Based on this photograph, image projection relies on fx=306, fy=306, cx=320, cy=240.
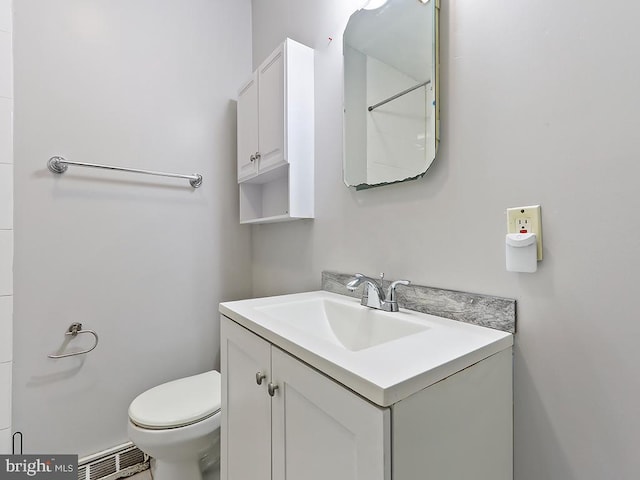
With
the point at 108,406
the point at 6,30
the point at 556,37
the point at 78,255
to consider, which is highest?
the point at 6,30

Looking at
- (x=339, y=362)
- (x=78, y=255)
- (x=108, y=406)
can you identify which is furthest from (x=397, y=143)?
(x=108, y=406)

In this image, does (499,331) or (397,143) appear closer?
(499,331)

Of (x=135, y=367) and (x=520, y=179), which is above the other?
(x=520, y=179)

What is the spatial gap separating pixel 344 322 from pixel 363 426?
56 centimetres

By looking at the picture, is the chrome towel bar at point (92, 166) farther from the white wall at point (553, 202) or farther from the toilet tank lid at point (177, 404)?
the white wall at point (553, 202)

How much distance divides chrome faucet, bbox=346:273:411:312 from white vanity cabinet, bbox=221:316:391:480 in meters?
0.37

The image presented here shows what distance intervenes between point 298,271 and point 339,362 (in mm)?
992

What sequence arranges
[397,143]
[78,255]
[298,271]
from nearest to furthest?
[397,143]
[78,255]
[298,271]

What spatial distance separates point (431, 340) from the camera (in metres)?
0.67

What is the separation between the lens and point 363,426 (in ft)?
1.61

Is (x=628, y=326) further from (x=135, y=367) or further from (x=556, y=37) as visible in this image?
(x=135, y=367)

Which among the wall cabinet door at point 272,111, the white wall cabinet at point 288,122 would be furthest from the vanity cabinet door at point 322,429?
the wall cabinet door at point 272,111

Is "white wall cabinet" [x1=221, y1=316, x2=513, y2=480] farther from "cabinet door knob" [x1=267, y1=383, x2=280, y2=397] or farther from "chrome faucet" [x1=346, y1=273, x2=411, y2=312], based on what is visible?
"chrome faucet" [x1=346, y1=273, x2=411, y2=312]

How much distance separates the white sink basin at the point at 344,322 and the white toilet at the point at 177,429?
1.86 feet
